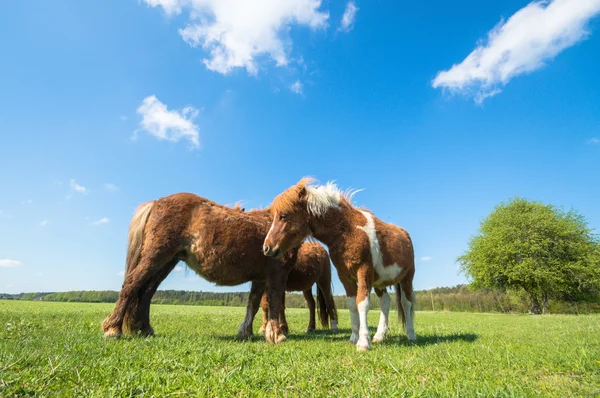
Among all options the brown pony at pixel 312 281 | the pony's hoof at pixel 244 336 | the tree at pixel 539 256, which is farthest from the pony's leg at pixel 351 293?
the tree at pixel 539 256

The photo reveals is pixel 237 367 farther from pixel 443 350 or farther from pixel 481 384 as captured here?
pixel 443 350

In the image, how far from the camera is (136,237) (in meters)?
5.25

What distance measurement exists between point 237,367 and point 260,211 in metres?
3.57

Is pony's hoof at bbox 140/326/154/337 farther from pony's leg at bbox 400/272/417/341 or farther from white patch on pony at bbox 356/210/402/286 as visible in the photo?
pony's leg at bbox 400/272/417/341

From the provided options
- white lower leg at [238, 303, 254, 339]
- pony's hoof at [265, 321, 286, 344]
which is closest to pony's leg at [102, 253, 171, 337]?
white lower leg at [238, 303, 254, 339]

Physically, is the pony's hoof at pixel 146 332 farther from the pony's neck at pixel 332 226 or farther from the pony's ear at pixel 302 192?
the pony's ear at pixel 302 192

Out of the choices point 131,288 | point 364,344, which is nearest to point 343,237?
point 364,344

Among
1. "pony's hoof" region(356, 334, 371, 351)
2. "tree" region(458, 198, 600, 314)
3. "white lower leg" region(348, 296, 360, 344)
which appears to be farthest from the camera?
"tree" region(458, 198, 600, 314)

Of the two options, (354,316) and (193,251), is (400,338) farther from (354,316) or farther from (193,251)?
(193,251)

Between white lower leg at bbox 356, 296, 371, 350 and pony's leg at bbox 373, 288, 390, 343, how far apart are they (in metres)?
1.23

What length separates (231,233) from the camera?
5.38 m

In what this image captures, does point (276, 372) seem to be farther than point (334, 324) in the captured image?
No

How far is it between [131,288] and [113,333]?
2.13ft

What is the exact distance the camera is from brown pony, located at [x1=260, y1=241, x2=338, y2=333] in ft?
24.1
